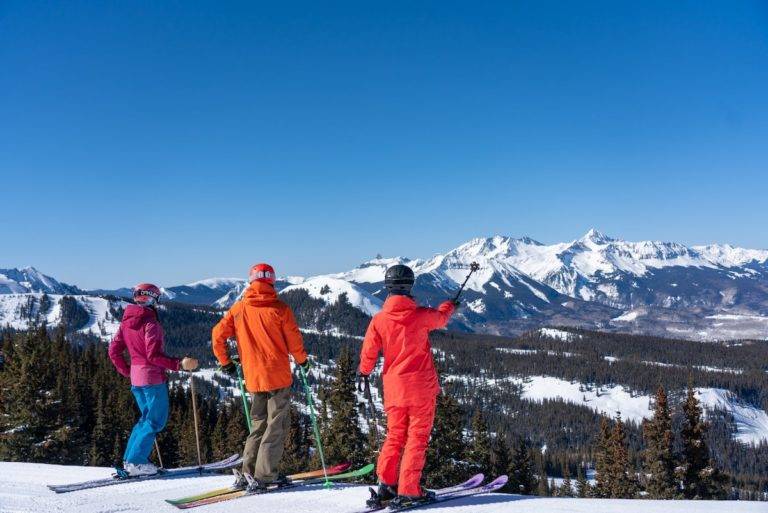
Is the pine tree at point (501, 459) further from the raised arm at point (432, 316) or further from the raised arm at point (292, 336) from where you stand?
the raised arm at point (432, 316)

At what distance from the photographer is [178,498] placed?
737 cm

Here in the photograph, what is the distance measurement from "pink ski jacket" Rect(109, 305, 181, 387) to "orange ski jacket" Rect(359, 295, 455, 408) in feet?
13.1

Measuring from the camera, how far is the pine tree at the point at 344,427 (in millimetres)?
26719

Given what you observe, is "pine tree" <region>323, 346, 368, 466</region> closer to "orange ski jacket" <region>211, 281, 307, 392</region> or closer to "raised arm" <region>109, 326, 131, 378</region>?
"raised arm" <region>109, 326, 131, 378</region>

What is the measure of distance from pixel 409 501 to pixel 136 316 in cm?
556

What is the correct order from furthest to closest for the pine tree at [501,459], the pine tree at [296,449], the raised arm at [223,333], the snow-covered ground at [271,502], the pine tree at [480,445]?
the pine tree at [296,449], the pine tree at [501,459], the pine tree at [480,445], the raised arm at [223,333], the snow-covered ground at [271,502]

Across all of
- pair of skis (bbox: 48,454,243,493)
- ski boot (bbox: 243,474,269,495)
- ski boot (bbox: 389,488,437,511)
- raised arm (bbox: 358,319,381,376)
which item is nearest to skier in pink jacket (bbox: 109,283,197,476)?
pair of skis (bbox: 48,454,243,493)

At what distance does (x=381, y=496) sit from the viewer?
657cm

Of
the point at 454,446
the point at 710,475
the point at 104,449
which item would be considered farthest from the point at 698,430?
the point at 104,449

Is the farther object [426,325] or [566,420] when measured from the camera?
[566,420]

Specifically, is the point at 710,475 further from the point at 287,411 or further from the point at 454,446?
the point at 287,411

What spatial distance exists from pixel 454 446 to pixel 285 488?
18.5m

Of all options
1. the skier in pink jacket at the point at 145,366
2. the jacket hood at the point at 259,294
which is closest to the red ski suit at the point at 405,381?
the jacket hood at the point at 259,294

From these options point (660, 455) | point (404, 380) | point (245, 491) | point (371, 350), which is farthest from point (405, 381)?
point (660, 455)
